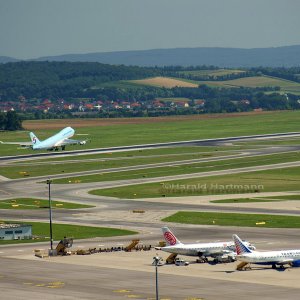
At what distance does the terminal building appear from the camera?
598ft

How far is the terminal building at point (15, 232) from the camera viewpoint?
182250mm

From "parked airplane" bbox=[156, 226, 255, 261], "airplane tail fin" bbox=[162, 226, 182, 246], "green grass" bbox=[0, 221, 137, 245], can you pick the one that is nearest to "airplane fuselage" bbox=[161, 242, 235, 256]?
"parked airplane" bbox=[156, 226, 255, 261]

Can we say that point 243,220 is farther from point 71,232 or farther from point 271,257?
point 271,257

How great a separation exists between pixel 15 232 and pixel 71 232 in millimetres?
8704

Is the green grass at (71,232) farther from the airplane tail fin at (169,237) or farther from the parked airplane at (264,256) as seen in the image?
the parked airplane at (264,256)

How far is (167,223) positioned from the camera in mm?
194500

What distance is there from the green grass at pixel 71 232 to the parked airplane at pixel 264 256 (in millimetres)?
41346

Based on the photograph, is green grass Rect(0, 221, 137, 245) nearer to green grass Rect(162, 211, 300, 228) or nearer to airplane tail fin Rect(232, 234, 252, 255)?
green grass Rect(162, 211, 300, 228)

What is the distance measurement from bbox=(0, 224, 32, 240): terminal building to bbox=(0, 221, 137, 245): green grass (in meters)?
1.75

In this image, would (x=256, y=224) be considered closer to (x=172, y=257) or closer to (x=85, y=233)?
(x=85, y=233)

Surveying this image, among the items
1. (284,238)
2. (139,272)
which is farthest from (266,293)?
(284,238)

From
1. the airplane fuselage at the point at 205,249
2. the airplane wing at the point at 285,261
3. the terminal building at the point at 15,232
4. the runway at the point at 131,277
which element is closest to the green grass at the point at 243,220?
the runway at the point at 131,277

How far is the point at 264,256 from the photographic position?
145 metres

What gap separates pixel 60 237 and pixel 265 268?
4303 cm
